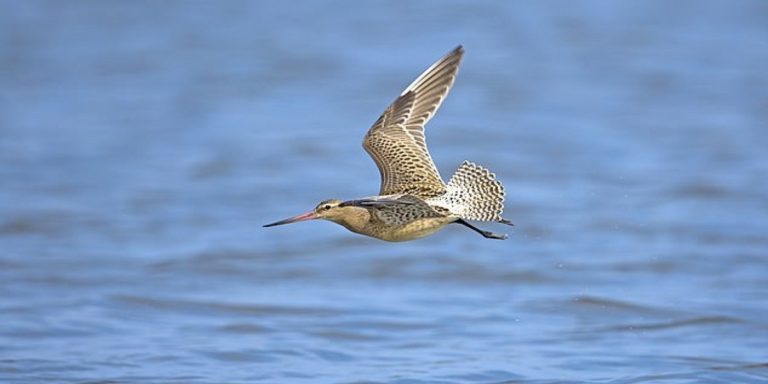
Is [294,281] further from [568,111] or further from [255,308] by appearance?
[568,111]

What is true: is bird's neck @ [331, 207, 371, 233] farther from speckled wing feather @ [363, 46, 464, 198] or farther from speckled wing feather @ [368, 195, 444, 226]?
speckled wing feather @ [363, 46, 464, 198]

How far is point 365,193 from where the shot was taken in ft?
33.9

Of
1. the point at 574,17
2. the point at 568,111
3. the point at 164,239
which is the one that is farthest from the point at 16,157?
the point at 574,17

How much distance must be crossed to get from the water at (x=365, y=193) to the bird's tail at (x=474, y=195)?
113 centimetres

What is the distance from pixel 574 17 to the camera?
15.7 meters

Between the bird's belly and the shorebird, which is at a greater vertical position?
the shorebird

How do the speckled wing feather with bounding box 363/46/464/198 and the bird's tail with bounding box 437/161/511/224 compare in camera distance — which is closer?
the bird's tail with bounding box 437/161/511/224

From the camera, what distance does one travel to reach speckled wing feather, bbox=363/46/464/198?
6539mm

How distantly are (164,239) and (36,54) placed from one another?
17.2 feet

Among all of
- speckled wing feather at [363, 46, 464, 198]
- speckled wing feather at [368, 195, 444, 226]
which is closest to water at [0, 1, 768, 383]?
speckled wing feather at [363, 46, 464, 198]

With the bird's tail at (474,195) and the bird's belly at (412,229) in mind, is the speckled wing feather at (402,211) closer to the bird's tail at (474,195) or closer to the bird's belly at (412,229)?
the bird's belly at (412,229)

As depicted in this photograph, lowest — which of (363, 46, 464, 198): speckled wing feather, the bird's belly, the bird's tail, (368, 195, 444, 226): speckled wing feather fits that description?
the bird's belly

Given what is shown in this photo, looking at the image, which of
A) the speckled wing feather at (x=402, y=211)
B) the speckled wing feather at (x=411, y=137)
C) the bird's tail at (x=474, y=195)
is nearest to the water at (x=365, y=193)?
the speckled wing feather at (x=411, y=137)

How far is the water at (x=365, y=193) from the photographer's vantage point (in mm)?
7672
